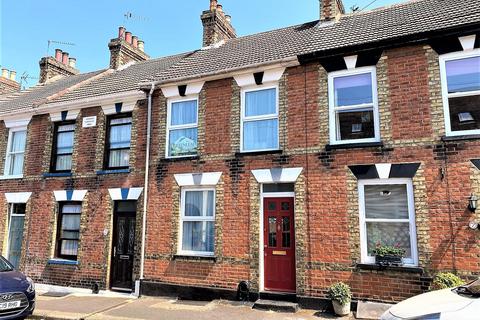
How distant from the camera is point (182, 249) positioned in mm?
9797

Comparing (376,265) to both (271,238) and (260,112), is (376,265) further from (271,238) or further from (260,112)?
(260,112)

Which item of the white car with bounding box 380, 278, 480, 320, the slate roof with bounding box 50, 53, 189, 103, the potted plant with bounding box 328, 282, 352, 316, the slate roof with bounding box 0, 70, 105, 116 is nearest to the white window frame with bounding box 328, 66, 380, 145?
the potted plant with bounding box 328, 282, 352, 316

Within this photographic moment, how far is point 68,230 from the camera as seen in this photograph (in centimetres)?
1155

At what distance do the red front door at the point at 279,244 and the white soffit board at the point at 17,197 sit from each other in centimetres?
849

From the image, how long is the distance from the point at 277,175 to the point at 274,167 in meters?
0.23

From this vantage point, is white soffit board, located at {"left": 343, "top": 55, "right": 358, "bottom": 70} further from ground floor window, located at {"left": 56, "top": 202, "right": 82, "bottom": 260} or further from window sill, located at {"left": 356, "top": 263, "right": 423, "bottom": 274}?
ground floor window, located at {"left": 56, "top": 202, "right": 82, "bottom": 260}

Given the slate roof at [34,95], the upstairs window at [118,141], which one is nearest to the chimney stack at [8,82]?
the slate roof at [34,95]

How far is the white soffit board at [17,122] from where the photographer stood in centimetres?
1293

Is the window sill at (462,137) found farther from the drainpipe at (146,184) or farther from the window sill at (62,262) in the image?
the window sill at (62,262)

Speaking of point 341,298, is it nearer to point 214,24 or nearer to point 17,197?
point 214,24

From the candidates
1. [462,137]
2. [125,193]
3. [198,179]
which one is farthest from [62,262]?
[462,137]

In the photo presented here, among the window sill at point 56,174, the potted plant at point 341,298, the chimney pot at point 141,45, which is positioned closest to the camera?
the potted plant at point 341,298

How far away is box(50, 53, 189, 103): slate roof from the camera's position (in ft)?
39.8

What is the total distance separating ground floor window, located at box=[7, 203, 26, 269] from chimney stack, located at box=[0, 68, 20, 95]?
956 cm
